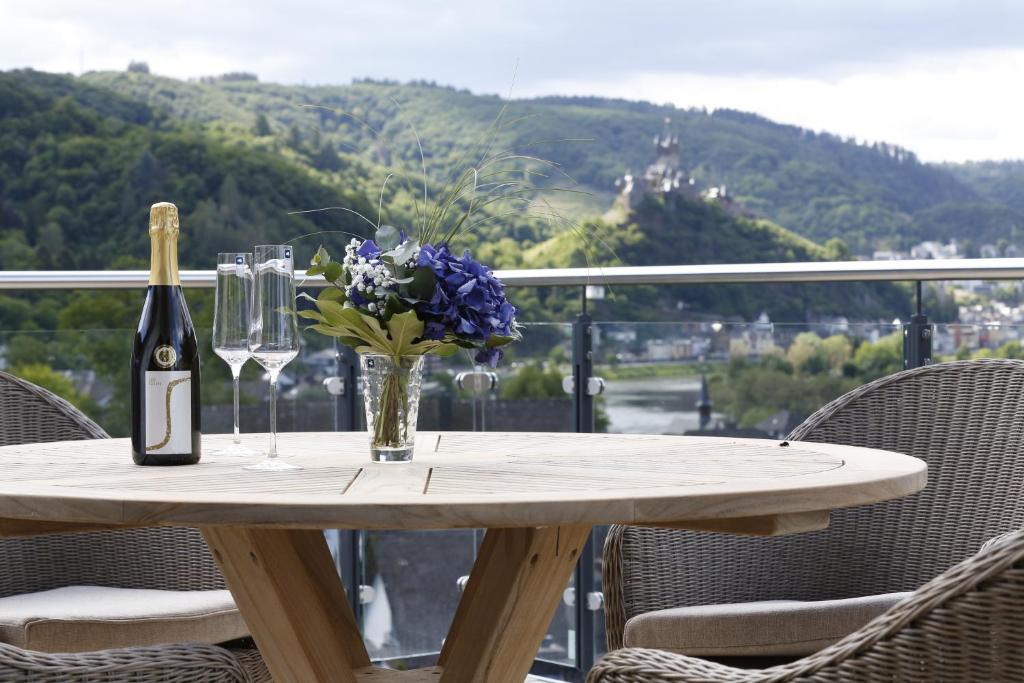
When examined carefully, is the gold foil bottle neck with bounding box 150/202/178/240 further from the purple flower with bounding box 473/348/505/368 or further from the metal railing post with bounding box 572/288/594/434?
the metal railing post with bounding box 572/288/594/434

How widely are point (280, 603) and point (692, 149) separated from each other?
2240cm

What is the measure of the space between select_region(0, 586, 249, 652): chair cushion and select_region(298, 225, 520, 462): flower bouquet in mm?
518

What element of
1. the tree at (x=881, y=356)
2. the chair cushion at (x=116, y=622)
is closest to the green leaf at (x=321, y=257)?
the chair cushion at (x=116, y=622)

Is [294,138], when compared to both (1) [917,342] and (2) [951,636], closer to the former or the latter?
(1) [917,342]

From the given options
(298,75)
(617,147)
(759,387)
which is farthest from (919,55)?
(759,387)

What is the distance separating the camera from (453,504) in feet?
3.65

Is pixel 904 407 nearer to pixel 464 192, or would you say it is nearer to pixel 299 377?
pixel 464 192

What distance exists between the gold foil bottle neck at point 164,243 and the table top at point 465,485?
0.86 ft

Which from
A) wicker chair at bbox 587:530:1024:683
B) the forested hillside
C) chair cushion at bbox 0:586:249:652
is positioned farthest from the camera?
the forested hillside

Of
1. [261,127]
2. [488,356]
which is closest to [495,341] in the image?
[488,356]

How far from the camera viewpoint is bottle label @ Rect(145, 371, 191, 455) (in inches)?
61.1

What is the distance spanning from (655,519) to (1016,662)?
346 mm

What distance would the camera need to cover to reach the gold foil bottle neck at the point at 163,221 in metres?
1.60

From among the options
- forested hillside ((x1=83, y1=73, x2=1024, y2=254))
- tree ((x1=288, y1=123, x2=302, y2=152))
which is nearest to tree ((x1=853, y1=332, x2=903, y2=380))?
forested hillside ((x1=83, y1=73, x2=1024, y2=254))
